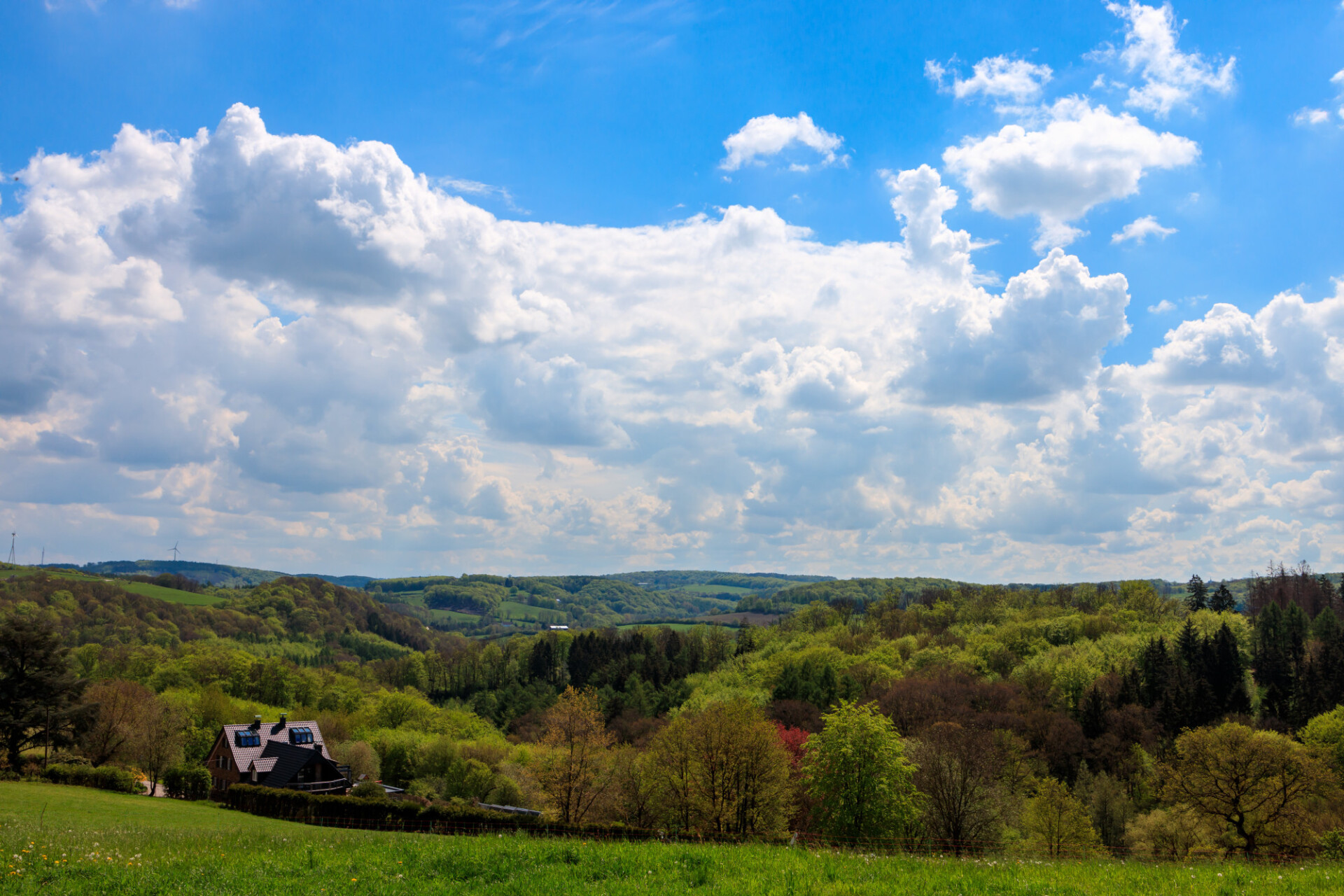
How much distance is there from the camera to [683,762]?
48.8 metres

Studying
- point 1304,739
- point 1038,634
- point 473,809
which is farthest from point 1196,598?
point 473,809

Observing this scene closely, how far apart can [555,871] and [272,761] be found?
68802 mm

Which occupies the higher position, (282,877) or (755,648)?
(282,877)

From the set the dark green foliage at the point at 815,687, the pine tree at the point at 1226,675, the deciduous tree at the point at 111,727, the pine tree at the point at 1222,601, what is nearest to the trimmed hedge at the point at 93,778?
the deciduous tree at the point at 111,727

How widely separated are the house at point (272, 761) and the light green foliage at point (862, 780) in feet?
151

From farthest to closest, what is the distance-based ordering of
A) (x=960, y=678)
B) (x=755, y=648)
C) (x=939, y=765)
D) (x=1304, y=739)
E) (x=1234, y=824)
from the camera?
(x=755, y=648), (x=960, y=678), (x=1304, y=739), (x=939, y=765), (x=1234, y=824)

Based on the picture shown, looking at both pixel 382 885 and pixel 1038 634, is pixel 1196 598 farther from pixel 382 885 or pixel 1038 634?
pixel 382 885

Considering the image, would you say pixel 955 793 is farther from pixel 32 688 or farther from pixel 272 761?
pixel 32 688

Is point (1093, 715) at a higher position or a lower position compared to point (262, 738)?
higher

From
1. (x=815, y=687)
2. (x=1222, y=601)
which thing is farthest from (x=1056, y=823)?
(x=1222, y=601)

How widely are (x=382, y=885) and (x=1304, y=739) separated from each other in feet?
253

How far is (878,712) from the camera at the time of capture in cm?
5206

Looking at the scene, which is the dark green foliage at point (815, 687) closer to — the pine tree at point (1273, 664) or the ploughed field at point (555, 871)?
the pine tree at point (1273, 664)

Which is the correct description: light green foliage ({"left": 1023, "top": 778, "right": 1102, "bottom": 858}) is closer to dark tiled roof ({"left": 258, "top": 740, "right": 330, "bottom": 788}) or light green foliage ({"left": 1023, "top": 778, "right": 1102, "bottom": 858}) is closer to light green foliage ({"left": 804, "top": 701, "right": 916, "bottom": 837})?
light green foliage ({"left": 804, "top": 701, "right": 916, "bottom": 837})
